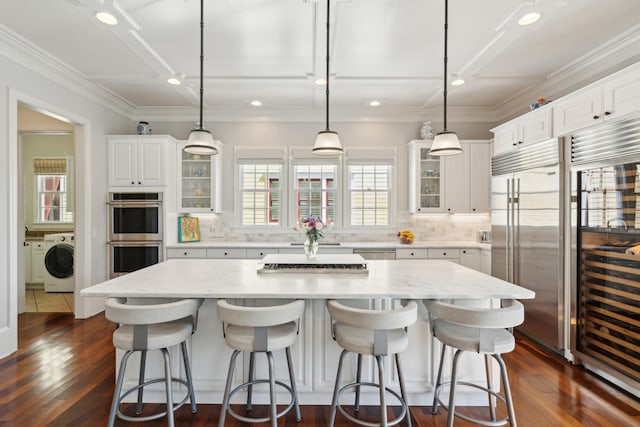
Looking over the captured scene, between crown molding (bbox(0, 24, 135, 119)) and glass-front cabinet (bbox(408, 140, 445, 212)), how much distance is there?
412 cm

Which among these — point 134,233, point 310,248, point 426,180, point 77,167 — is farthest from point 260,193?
point 310,248

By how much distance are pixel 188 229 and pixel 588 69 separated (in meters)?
5.10

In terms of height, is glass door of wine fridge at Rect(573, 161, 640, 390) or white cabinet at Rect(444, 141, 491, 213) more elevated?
white cabinet at Rect(444, 141, 491, 213)

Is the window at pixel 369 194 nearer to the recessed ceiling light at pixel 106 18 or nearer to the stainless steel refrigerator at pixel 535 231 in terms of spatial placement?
the stainless steel refrigerator at pixel 535 231

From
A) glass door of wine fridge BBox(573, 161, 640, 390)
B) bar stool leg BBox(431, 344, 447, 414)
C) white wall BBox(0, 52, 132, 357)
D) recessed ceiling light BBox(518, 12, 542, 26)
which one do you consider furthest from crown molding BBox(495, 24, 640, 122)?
white wall BBox(0, 52, 132, 357)

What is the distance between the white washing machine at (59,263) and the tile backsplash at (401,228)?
216 cm

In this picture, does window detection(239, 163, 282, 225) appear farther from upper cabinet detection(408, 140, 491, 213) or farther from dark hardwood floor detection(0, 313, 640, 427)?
dark hardwood floor detection(0, 313, 640, 427)

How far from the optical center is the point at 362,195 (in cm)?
525

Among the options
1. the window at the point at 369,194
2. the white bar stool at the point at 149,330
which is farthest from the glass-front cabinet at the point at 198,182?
the white bar stool at the point at 149,330

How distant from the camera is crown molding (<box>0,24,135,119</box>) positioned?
309cm

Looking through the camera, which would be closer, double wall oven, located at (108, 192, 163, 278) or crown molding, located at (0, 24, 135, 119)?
crown molding, located at (0, 24, 135, 119)

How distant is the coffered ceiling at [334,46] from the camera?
2650mm

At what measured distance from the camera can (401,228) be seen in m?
5.25

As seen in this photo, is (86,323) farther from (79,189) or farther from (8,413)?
(8,413)
